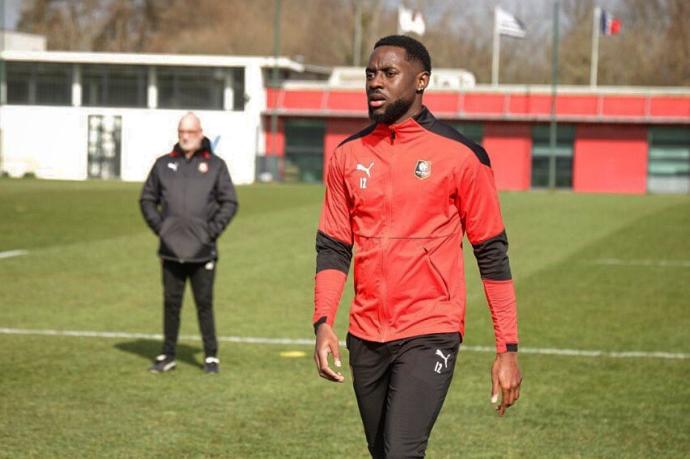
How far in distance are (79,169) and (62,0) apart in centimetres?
1761

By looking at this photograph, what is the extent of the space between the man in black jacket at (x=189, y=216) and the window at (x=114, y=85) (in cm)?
60

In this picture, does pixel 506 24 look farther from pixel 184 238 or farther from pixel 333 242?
pixel 333 242

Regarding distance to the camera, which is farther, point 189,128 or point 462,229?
point 189,128

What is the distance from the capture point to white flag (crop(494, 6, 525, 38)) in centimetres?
6656

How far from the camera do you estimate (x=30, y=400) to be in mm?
10305

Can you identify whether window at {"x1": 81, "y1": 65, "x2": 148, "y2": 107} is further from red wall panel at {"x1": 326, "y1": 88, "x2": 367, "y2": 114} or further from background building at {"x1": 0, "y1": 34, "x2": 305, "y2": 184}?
red wall panel at {"x1": 326, "y1": 88, "x2": 367, "y2": 114}

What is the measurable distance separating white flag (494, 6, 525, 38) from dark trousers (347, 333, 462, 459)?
202 feet

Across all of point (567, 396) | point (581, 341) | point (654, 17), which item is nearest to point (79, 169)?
point (567, 396)

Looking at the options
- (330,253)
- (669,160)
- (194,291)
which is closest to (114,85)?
(194,291)

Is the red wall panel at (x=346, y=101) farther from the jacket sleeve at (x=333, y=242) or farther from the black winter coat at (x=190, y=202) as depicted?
the jacket sleeve at (x=333, y=242)

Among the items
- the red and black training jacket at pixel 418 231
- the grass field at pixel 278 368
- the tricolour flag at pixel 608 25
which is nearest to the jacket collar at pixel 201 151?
the grass field at pixel 278 368

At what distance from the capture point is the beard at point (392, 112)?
5648 mm

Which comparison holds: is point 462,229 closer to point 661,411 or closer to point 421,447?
point 421,447

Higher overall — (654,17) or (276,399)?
(654,17)
